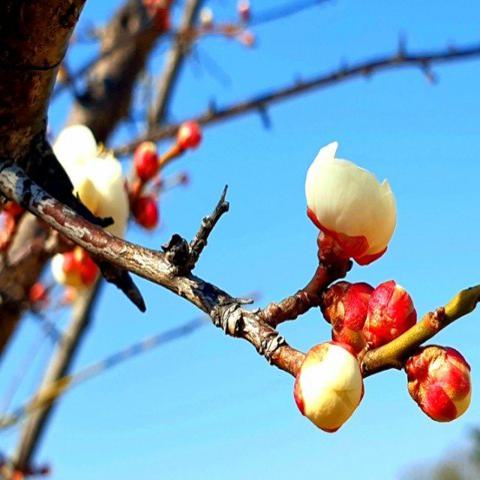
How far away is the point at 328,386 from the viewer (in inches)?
16.6

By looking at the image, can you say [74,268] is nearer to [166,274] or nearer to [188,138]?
[188,138]

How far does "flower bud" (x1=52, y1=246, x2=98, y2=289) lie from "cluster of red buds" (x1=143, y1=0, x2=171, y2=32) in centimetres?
91

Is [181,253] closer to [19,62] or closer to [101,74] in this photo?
[19,62]

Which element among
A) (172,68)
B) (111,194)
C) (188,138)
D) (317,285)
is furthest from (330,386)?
(172,68)

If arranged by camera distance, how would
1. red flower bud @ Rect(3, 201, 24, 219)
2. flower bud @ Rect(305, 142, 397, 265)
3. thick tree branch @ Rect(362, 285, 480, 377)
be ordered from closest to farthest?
thick tree branch @ Rect(362, 285, 480, 377)
flower bud @ Rect(305, 142, 397, 265)
red flower bud @ Rect(3, 201, 24, 219)

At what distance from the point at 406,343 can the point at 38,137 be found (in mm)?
410

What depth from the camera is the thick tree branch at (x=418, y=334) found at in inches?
16.3

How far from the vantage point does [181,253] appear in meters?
0.48

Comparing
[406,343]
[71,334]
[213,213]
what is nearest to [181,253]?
[213,213]

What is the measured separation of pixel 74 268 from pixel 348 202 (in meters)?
0.71

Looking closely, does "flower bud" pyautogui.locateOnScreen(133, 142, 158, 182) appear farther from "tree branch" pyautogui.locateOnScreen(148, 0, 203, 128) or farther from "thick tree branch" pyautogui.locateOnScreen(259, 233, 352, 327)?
"tree branch" pyautogui.locateOnScreen(148, 0, 203, 128)

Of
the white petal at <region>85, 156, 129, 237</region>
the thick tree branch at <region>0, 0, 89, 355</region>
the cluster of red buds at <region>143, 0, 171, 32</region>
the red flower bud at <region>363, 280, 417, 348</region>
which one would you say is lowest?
the red flower bud at <region>363, 280, 417, 348</region>

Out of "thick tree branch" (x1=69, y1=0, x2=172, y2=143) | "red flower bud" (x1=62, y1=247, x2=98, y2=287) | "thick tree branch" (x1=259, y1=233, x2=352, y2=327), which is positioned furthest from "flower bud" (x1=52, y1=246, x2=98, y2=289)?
"thick tree branch" (x1=259, y1=233, x2=352, y2=327)

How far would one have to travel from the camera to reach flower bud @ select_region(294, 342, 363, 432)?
0.43 meters
